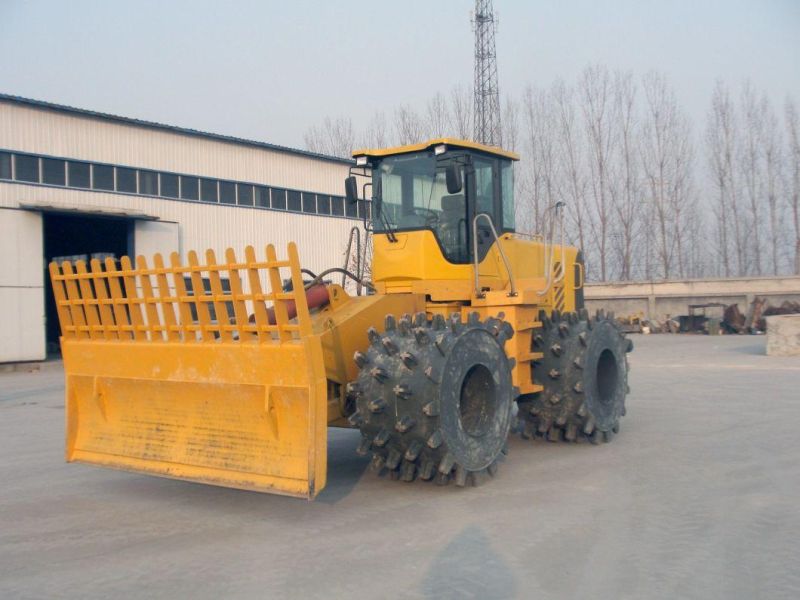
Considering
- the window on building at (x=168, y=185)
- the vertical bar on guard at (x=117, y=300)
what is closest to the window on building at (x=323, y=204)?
the window on building at (x=168, y=185)

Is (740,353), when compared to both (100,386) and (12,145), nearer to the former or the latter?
(100,386)

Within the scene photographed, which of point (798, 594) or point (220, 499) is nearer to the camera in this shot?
point (798, 594)

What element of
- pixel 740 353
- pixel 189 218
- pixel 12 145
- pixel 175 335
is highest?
pixel 12 145

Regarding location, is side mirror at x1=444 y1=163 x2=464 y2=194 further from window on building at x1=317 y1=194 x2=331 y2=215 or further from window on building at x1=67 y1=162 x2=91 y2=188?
window on building at x1=317 y1=194 x2=331 y2=215

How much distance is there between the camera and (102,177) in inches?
863

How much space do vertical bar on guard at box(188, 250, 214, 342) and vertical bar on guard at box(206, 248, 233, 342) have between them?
0.09m

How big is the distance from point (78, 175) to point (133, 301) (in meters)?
17.4

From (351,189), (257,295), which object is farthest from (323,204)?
(257,295)

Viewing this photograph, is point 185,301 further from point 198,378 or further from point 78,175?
point 78,175

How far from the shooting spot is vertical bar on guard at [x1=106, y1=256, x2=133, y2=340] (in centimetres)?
600

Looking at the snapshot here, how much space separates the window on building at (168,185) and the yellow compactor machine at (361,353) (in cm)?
1676

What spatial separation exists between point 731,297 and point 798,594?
27.5 meters

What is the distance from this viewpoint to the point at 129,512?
6008 mm

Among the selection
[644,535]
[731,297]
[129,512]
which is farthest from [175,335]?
[731,297]
